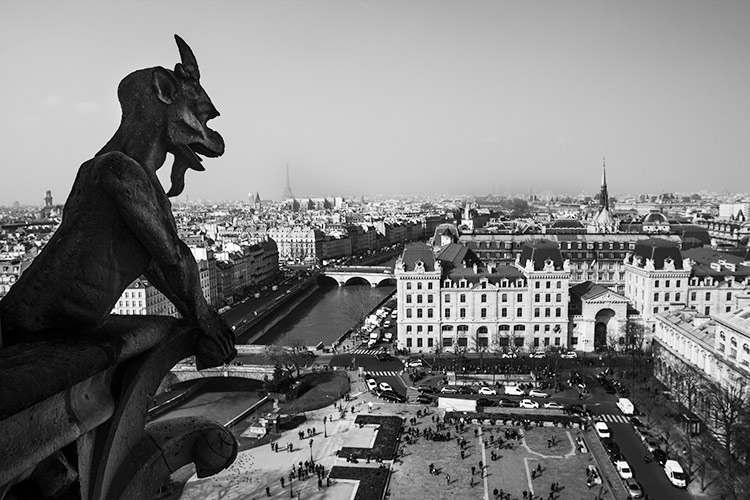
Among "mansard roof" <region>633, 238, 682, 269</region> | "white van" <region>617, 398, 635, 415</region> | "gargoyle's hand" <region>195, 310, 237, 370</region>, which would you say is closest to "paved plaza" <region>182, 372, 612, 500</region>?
"white van" <region>617, 398, 635, 415</region>

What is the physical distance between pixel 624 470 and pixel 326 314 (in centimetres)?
4724

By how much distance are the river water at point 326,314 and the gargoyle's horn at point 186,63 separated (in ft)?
172

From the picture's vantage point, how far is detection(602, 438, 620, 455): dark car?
30.6 metres

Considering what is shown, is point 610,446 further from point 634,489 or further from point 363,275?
point 363,275

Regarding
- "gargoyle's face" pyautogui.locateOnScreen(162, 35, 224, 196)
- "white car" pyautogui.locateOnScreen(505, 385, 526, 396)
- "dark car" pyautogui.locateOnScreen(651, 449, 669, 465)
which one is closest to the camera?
"gargoyle's face" pyautogui.locateOnScreen(162, 35, 224, 196)

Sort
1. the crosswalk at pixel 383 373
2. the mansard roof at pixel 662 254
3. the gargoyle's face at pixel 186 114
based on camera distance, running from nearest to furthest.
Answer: the gargoyle's face at pixel 186 114 → the crosswalk at pixel 383 373 → the mansard roof at pixel 662 254

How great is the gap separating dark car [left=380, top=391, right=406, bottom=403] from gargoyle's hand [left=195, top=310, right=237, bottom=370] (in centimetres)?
3452

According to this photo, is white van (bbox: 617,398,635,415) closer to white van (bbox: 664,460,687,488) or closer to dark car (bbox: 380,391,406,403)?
white van (bbox: 664,460,687,488)

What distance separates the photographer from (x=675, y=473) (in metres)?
27.3

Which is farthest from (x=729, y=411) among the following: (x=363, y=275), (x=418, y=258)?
(x=363, y=275)

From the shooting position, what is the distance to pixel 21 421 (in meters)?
3.60

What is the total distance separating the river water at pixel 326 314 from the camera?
2383 inches

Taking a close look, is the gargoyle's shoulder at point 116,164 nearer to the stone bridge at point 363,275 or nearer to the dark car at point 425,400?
the dark car at point 425,400

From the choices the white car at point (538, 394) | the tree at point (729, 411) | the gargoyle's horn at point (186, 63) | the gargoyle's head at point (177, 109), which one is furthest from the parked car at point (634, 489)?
the gargoyle's horn at point (186, 63)
